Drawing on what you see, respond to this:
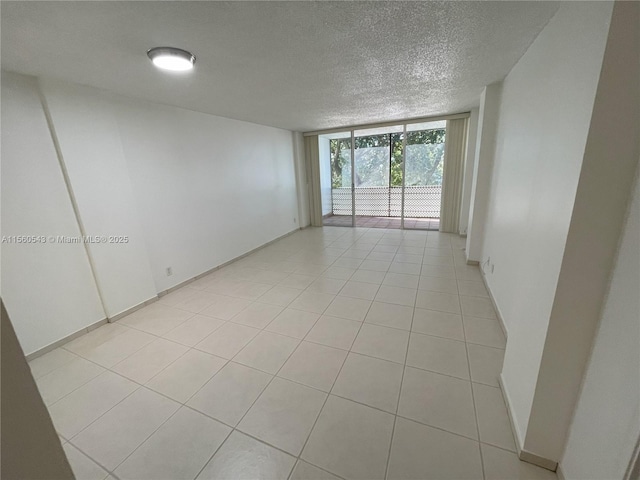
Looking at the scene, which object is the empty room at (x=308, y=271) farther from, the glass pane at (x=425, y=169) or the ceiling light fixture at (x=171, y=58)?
the glass pane at (x=425, y=169)

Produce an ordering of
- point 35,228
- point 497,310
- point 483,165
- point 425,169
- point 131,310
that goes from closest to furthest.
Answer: point 35,228 < point 497,310 < point 131,310 < point 483,165 < point 425,169

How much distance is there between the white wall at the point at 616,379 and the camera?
0.79 metres

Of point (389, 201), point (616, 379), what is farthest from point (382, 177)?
point (616, 379)

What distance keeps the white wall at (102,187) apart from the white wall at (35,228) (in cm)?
9

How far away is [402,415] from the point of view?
4.79 feet

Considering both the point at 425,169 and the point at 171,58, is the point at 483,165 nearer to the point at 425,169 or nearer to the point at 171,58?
the point at 425,169

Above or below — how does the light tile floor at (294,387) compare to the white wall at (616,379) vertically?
below

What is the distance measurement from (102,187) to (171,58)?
1.48 m

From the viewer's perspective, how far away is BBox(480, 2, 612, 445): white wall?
0.96 metres

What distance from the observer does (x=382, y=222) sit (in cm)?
665

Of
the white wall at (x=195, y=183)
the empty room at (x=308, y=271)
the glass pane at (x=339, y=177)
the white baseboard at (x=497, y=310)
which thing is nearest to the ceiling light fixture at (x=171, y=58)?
the empty room at (x=308, y=271)

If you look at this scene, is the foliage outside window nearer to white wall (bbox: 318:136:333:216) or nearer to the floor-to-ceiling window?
the floor-to-ceiling window

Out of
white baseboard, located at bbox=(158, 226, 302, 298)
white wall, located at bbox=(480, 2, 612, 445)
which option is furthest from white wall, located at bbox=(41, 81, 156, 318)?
white wall, located at bbox=(480, 2, 612, 445)

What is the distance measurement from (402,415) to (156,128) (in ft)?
11.9
